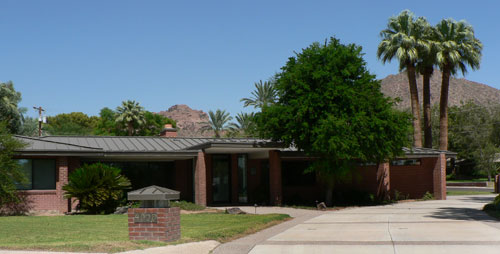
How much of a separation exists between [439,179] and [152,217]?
23.3 metres

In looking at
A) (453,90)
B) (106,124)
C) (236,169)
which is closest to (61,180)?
(236,169)

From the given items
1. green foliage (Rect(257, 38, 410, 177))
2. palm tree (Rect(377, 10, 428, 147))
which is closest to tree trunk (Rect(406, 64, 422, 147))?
palm tree (Rect(377, 10, 428, 147))

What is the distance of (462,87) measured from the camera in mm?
143875

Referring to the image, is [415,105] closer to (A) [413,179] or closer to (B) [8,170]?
(A) [413,179]

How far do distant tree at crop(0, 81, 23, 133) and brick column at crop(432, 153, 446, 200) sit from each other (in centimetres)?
3713

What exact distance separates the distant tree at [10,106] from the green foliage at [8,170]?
30473 millimetres

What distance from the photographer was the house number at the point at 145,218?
12180 millimetres

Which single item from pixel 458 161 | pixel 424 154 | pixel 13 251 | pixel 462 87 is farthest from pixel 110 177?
pixel 462 87

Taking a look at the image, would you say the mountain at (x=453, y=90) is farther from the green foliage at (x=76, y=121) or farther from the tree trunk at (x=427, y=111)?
the tree trunk at (x=427, y=111)

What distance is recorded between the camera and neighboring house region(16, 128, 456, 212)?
2659cm

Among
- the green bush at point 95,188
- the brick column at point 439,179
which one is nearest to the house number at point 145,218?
the green bush at point 95,188

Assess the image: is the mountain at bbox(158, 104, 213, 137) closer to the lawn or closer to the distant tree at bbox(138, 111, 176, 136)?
the distant tree at bbox(138, 111, 176, 136)

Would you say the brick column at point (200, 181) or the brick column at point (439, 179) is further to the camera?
the brick column at point (439, 179)

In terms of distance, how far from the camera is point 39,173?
23.9m
